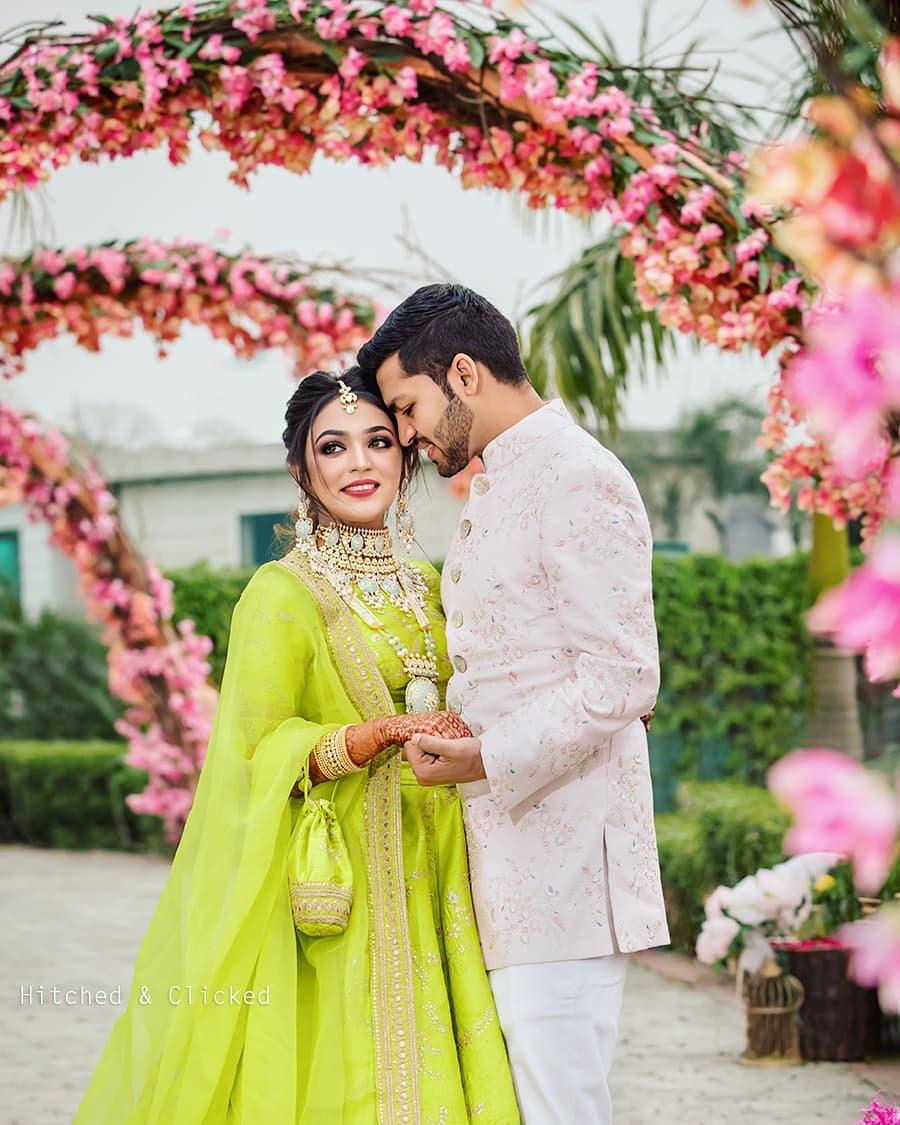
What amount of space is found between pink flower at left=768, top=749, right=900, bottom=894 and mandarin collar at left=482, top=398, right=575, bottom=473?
1784mm

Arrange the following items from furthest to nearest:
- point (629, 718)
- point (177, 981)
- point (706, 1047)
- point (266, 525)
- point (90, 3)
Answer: point (266, 525), point (90, 3), point (706, 1047), point (177, 981), point (629, 718)

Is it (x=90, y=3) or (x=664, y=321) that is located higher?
(x=90, y=3)

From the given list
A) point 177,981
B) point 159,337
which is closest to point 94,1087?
point 177,981

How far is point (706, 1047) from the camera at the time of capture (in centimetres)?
558

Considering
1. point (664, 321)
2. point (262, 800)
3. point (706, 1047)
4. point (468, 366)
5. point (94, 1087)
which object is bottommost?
point (706, 1047)

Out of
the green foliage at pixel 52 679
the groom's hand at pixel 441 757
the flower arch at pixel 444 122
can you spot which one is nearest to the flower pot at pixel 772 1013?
the flower arch at pixel 444 122

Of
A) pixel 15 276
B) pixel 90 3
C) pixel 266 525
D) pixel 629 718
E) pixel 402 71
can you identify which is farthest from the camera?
pixel 266 525

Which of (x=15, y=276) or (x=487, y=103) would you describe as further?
(x=15, y=276)

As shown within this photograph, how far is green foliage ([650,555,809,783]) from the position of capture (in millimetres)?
9664

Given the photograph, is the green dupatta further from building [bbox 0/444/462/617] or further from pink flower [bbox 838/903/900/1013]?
building [bbox 0/444/462/617]

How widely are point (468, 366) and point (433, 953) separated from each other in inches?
40.8

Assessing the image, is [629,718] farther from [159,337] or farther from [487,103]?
[159,337]

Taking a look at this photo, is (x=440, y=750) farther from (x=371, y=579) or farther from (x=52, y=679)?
(x=52, y=679)

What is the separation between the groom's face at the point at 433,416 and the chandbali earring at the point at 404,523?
33cm
